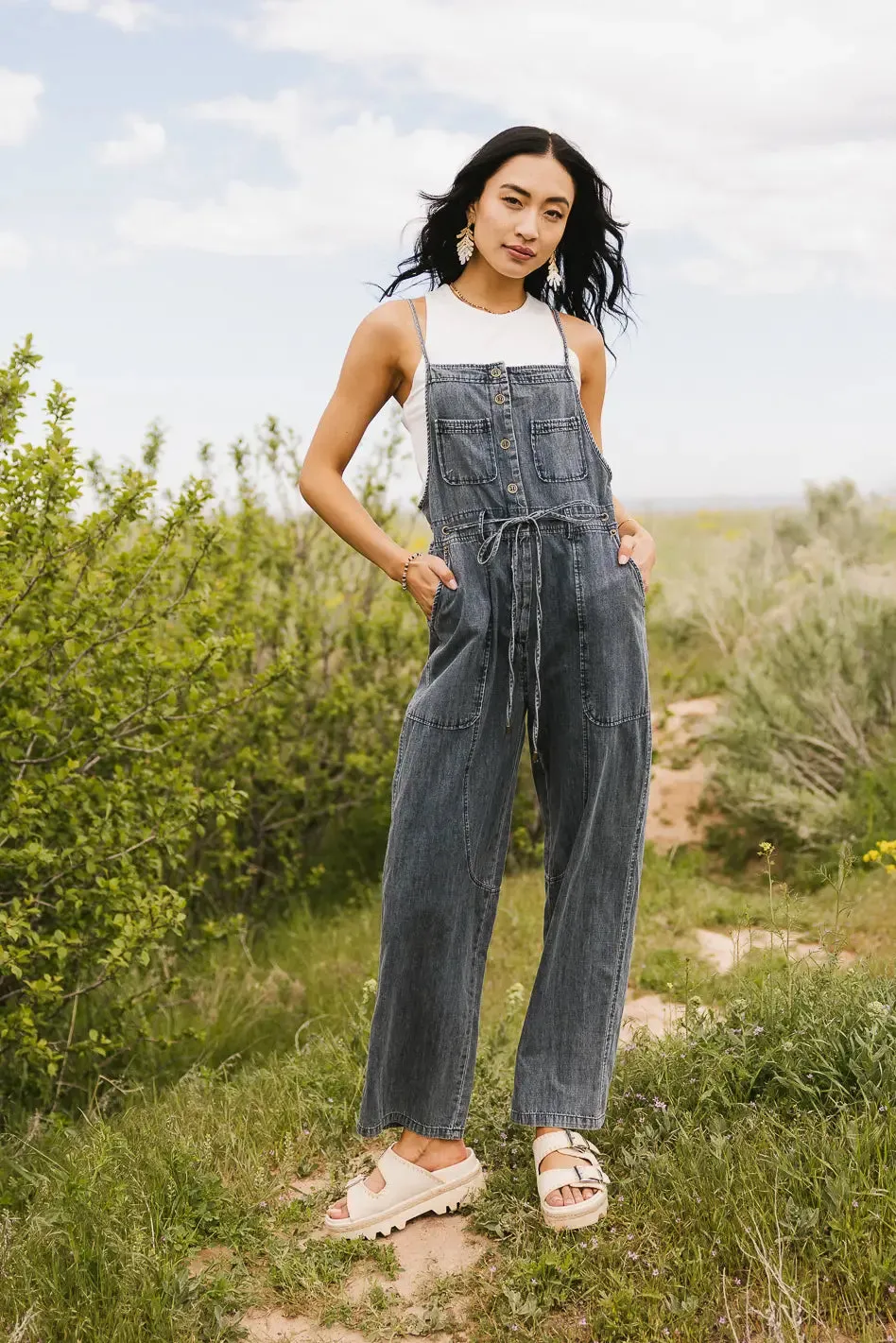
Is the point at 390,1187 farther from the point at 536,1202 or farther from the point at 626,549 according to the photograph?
the point at 626,549

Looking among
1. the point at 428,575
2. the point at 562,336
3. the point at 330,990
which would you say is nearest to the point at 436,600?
the point at 428,575

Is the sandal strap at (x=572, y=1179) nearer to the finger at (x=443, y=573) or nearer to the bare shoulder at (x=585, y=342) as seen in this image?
the finger at (x=443, y=573)

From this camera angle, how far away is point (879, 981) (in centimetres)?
293

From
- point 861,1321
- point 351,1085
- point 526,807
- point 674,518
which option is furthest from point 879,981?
point 674,518

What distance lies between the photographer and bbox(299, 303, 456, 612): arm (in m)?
2.55

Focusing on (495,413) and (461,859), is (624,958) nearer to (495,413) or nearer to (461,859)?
(461,859)

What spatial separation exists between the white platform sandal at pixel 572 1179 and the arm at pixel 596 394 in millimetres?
1177

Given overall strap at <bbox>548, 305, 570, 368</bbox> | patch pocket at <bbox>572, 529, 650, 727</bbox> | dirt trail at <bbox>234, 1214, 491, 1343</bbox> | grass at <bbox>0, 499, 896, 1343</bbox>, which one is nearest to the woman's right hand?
patch pocket at <bbox>572, 529, 650, 727</bbox>

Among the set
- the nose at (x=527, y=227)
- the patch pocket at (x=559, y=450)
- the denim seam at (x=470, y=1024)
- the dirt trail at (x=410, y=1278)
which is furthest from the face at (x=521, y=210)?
the dirt trail at (x=410, y=1278)

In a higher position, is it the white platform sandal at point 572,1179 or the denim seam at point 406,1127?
the denim seam at point 406,1127

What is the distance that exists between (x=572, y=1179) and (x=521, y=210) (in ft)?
6.55

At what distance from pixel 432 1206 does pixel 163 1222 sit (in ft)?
1.83

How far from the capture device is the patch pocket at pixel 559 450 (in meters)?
2.52

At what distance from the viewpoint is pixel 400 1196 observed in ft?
8.52
